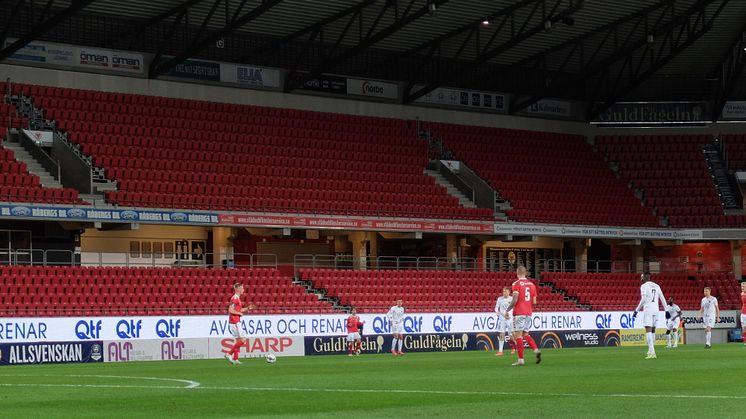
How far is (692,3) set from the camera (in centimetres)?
5466

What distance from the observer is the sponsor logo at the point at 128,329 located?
124 ft

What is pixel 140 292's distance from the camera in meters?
41.5

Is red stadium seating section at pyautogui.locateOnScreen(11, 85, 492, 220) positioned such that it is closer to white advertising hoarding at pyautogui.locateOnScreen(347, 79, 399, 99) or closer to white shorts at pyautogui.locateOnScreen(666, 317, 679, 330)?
white advertising hoarding at pyautogui.locateOnScreen(347, 79, 399, 99)

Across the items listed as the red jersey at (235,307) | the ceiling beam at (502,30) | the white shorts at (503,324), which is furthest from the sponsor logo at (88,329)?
the ceiling beam at (502,30)

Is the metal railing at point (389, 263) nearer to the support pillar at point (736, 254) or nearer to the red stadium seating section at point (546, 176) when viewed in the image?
the red stadium seating section at point (546, 176)

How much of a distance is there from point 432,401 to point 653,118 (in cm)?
5111

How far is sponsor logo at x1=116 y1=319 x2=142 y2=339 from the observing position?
124 feet

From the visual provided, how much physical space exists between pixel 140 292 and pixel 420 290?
12.4 metres

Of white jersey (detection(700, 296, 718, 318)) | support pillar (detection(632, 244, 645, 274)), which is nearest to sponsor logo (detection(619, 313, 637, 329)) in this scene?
white jersey (detection(700, 296, 718, 318))

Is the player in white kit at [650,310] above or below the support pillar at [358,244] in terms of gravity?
below

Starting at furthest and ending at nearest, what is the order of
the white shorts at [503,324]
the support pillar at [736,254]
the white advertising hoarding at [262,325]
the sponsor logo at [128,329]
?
the support pillar at [736,254] → the sponsor logo at [128,329] → the white shorts at [503,324] → the white advertising hoarding at [262,325]

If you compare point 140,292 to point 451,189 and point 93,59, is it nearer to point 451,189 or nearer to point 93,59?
point 93,59

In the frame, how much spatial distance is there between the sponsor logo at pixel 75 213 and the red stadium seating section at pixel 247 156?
1960 mm

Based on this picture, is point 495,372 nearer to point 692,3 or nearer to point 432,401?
point 432,401
